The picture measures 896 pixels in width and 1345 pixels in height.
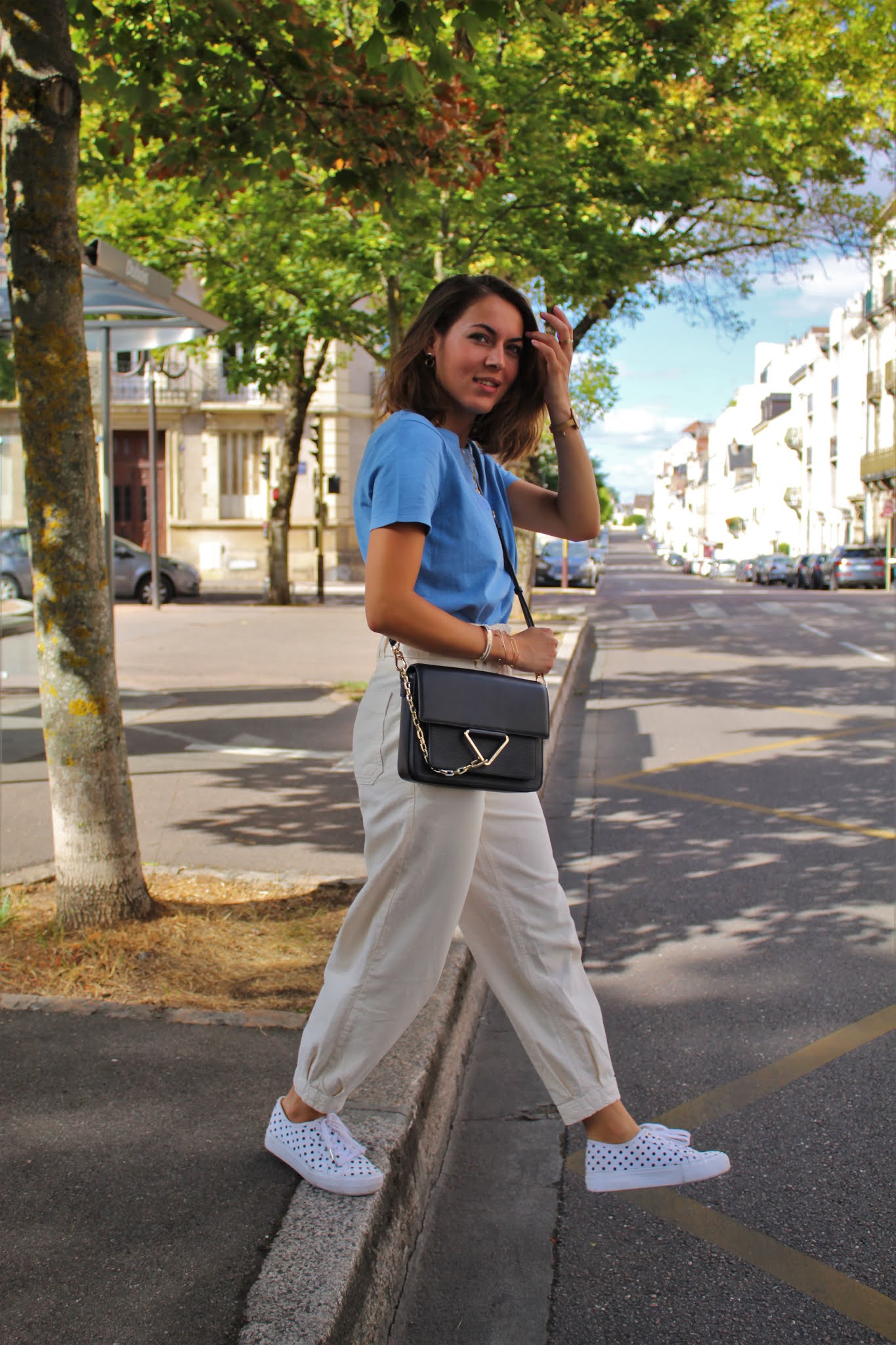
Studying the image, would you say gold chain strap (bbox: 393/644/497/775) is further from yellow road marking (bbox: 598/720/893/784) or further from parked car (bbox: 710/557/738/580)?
parked car (bbox: 710/557/738/580)

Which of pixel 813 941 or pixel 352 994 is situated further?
pixel 813 941

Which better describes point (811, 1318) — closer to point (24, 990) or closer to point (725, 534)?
point (24, 990)

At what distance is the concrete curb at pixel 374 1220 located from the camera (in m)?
2.16

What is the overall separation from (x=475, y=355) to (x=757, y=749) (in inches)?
288

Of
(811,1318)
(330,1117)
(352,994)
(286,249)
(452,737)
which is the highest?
(286,249)

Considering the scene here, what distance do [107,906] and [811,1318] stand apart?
2.66 m

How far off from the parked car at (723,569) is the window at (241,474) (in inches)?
1410

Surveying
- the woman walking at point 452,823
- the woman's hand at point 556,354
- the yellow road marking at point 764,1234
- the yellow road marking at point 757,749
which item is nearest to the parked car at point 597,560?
the yellow road marking at point 757,749

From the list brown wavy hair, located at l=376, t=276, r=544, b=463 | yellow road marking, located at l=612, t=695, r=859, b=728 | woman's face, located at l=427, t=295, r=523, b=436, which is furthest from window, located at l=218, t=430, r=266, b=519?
woman's face, located at l=427, t=295, r=523, b=436

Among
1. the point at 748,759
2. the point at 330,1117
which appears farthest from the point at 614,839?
the point at 330,1117

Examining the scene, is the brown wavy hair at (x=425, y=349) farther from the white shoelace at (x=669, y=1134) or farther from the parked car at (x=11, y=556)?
the parked car at (x=11, y=556)

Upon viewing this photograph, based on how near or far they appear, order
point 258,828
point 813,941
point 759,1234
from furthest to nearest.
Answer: point 258,828, point 813,941, point 759,1234

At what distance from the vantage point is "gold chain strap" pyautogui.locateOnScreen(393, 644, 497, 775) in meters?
2.35

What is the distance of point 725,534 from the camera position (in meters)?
107
